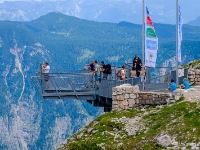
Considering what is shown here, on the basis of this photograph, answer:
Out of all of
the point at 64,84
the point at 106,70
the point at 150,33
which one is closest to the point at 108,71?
the point at 106,70

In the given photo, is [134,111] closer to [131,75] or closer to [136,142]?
[136,142]

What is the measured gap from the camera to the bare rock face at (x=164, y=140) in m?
24.0

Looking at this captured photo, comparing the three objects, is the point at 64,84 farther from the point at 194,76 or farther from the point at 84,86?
the point at 194,76

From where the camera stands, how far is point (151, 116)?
93.7 ft

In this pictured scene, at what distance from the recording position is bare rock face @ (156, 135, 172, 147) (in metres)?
24.0

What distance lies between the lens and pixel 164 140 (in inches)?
953

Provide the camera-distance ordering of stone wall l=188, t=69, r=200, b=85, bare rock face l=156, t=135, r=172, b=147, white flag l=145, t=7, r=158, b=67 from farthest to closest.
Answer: stone wall l=188, t=69, r=200, b=85, white flag l=145, t=7, r=158, b=67, bare rock face l=156, t=135, r=172, b=147

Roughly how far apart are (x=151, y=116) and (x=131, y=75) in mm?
10521

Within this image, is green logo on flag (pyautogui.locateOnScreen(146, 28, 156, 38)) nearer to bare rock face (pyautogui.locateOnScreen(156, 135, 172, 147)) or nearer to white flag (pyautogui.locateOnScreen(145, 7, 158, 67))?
Result: white flag (pyautogui.locateOnScreen(145, 7, 158, 67))

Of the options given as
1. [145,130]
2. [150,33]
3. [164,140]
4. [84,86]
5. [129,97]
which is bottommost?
[164,140]

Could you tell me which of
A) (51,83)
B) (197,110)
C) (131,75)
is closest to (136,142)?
(197,110)

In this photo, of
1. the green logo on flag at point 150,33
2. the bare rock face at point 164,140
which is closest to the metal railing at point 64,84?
the green logo on flag at point 150,33

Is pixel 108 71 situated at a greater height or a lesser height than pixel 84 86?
greater

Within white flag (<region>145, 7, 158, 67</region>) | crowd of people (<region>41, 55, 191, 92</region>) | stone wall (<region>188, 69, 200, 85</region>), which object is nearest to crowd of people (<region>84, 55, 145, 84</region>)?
crowd of people (<region>41, 55, 191, 92</region>)
